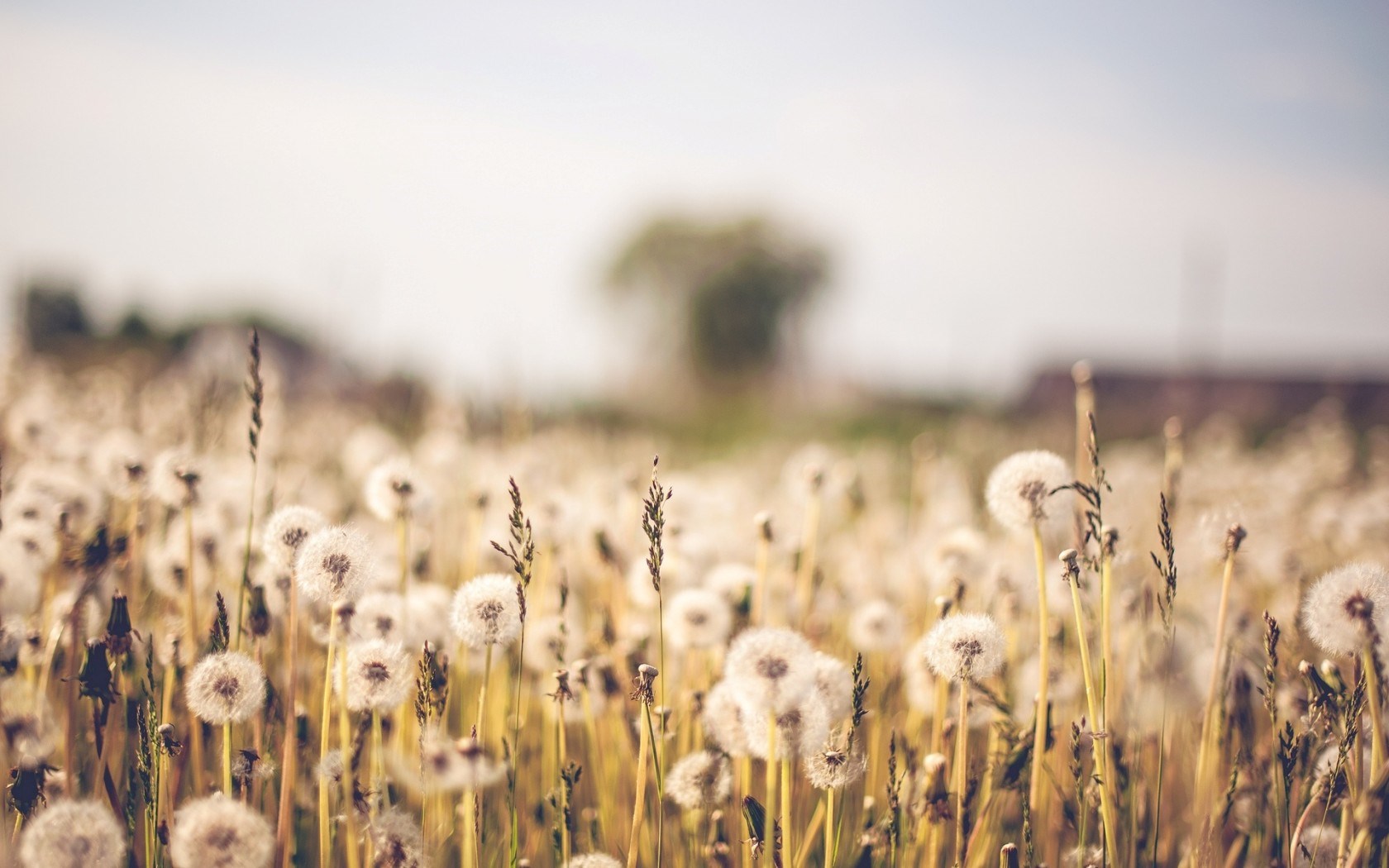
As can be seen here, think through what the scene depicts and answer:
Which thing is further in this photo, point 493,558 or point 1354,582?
point 493,558

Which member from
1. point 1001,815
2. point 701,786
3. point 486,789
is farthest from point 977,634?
point 486,789

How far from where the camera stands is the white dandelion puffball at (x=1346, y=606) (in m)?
1.46

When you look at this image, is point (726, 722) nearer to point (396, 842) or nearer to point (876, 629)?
point (396, 842)

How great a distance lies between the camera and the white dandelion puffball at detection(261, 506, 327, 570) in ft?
5.45

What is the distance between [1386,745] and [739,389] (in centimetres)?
2680

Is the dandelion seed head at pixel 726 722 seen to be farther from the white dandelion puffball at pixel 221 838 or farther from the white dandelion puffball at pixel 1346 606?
the white dandelion puffball at pixel 1346 606

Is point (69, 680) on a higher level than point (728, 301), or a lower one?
lower

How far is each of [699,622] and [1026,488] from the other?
0.84 meters

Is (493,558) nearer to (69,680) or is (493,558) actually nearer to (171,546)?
(171,546)

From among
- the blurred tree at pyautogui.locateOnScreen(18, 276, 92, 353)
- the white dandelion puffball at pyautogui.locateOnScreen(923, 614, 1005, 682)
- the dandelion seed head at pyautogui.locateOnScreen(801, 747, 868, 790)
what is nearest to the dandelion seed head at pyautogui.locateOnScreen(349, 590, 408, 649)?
the dandelion seed head at pyautogui.locateOnScreen(801, 747, 868, 790)

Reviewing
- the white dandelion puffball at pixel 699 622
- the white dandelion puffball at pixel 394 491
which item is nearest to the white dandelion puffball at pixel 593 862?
the white dandelion puffball at pixel 699 622

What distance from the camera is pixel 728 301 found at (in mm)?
45438

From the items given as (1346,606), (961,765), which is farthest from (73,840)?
(1346,606)

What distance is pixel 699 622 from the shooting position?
2.04m
